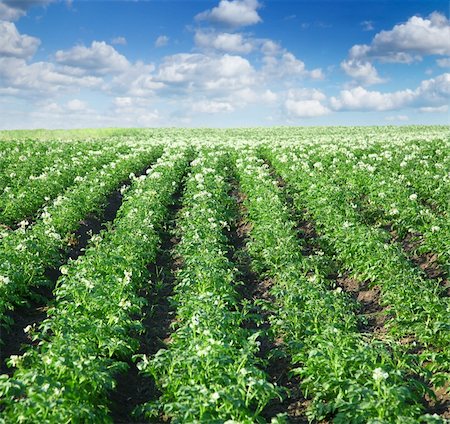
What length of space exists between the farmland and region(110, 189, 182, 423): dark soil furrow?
3 centimetres

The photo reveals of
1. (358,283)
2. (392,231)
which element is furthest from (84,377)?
(392,231)

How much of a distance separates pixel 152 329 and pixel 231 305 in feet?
4.43

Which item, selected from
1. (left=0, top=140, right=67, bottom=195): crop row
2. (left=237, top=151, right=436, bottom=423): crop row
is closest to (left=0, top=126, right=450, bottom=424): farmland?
(left=237, top=151, right=436, bottom=423): crop row

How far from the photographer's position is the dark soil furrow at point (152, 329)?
6.47 m

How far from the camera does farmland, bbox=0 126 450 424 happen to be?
18.1 ft

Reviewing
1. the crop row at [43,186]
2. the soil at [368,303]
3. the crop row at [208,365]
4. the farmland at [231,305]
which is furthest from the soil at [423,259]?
the crop row at [43,186]

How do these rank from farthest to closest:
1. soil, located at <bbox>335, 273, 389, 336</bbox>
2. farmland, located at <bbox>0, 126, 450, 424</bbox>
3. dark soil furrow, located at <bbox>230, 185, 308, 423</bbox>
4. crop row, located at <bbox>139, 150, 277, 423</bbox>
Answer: soil, located at <bbox>335, 273, 389, 336</bbox>
dark soil furrow, located at <bbox>230, 185, 308, 423</bbox>
farmland, located at <bbox>0, 126, 450, 424</bbox>
crop row, located at <bbox>139, 150, 277, 423</bbox>

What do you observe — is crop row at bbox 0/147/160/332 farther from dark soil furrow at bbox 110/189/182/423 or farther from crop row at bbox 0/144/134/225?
dark soil furrow at bbox 110/189/182/423

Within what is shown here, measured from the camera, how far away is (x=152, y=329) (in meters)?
8.50

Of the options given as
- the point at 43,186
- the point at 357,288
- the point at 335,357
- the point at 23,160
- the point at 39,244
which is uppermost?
the point at 23,160

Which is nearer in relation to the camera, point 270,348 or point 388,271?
point 270,348

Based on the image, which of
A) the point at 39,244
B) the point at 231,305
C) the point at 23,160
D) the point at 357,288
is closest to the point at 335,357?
the point at 231,305

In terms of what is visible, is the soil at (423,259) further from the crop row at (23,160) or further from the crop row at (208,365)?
the crop row at (23,160)

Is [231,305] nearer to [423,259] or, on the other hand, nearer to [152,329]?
[152,329]
